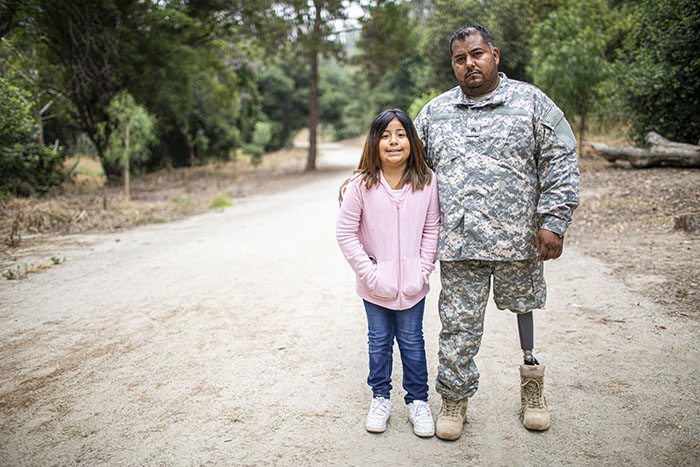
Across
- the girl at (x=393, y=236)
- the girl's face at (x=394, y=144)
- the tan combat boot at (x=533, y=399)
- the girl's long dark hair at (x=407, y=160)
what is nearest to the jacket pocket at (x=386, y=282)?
the girl at (x=393, y=236)

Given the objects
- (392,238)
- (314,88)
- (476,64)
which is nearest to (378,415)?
(392,238)

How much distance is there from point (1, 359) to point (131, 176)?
16.2 meters

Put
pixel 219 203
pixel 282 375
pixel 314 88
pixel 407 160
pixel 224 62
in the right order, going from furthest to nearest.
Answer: pixel 314 88
pixel 224 62
pixel 219 203
pixel 282 375
pixel 407 160

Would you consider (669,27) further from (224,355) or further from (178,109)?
(178,109)

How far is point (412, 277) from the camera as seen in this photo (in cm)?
274

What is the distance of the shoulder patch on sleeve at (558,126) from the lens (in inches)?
101

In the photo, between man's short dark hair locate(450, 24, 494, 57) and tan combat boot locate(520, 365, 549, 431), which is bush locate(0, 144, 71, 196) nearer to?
man's short dark hair locate(450, 24, 494, 57)

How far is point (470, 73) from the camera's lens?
264 centimetres

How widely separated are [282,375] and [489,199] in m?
1.90

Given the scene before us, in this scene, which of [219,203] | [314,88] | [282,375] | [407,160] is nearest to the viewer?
[407,160]

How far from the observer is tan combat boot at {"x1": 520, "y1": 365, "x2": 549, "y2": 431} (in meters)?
2.74

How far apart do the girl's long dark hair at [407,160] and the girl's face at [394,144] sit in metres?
0.02

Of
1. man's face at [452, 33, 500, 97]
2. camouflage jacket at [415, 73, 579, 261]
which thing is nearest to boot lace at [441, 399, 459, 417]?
camouflage jacket at [415, 73, 579, 261]

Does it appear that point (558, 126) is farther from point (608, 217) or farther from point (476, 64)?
point (608, 217)
